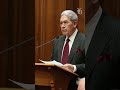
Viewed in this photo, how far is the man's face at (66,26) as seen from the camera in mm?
2269

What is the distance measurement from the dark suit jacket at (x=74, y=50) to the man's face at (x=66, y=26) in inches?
2.2

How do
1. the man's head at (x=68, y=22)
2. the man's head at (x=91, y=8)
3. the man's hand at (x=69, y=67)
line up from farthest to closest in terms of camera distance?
the man's head at (x=68, y=22)
the man's hand at (x=69, y=67)
the man's head at (x=91, y=8)

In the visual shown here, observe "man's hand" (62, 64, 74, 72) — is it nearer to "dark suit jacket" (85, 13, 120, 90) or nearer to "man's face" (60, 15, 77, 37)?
"man's face" (60, 15, 77, 37)

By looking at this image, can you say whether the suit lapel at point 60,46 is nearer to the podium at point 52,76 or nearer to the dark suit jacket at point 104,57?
the podium at point 52,76

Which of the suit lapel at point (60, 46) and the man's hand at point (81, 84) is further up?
the suit lapel at point (60, 46)

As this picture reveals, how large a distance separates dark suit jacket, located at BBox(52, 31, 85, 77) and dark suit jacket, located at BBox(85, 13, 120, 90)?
2.56ft

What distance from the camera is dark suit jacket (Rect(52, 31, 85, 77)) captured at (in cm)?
219

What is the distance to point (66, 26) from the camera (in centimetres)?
230

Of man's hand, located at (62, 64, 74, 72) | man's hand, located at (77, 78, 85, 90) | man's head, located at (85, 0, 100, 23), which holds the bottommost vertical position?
man's hand, located at (77, 78, 85, 90)
